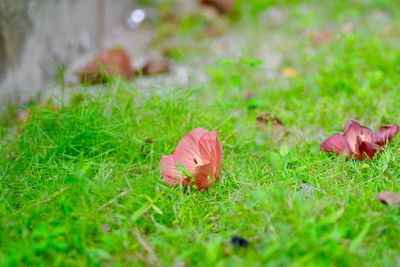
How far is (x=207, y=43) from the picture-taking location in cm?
326

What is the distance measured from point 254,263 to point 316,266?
0.14 m

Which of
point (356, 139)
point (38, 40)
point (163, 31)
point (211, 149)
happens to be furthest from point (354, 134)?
point (163, 31)

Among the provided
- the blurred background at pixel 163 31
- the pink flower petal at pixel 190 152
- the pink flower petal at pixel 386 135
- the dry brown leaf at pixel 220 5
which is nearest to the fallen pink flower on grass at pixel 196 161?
the pink flower petal at pixel 190 152

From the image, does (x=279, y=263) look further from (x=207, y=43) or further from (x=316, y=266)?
(x=207, y=43)

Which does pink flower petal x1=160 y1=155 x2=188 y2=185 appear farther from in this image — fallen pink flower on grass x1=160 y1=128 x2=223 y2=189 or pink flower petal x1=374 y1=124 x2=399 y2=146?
pink flower petal x1=374 y1=124 x2=399 y2=146

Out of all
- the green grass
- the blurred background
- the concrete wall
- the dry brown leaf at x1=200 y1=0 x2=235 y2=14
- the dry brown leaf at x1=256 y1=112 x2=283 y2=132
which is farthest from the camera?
the dry brown leaf at x1=200 y1=0 x2=235 y2=14

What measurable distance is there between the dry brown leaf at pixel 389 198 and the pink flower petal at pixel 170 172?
57 centimetres

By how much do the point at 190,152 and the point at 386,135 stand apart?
2.18 ft

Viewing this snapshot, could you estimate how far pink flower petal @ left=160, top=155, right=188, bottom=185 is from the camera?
4.76 ft

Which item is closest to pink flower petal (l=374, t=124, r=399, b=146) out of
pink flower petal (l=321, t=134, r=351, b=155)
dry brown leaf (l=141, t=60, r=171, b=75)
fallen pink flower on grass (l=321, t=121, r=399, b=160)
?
fallen pink flower on grass (l=321, t=121, r=399, b=160)

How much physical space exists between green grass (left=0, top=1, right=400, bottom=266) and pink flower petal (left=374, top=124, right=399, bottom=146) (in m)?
0.03

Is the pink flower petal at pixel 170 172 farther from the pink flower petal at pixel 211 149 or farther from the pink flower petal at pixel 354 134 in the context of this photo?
the pink flower petal at pixel 354 134

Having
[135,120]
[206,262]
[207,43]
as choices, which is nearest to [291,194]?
[206,262]

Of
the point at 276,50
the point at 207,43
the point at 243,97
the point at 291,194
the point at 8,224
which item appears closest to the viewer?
the point at 8,224
